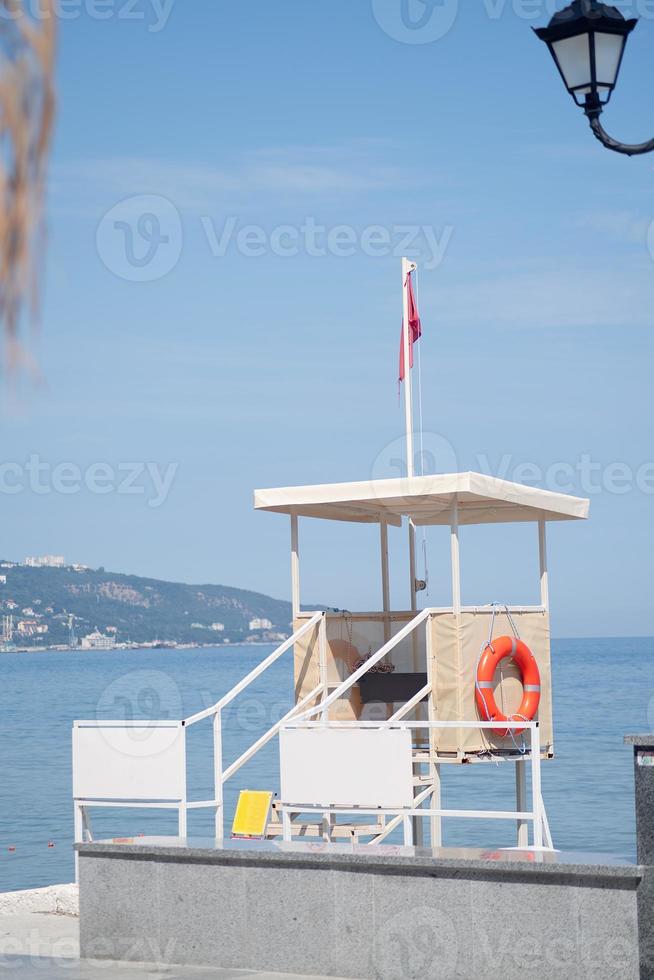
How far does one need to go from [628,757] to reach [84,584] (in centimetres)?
6816

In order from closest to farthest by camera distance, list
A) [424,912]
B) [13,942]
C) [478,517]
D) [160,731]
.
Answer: [424,912] → [13,942] → [160,731] → [478,517]

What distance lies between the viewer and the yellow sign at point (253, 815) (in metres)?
10.3

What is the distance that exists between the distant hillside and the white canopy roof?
73.4m

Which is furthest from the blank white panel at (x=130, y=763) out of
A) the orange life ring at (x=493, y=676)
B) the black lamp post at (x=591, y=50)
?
the black lamp post at (x=591, y=50)

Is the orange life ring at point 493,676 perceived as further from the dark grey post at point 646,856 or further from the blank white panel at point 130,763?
the dark grey post at point 646,856

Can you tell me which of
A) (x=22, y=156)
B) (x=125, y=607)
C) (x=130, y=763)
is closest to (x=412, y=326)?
(x=130, y=763)

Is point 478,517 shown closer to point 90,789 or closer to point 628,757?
point 90,789

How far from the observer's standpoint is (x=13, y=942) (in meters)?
8.11

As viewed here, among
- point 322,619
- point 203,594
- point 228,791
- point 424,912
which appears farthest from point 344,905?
point 203,594

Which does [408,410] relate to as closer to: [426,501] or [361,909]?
[426,501]

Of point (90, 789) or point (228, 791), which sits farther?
point (228, 791)

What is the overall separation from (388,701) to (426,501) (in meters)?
1.67

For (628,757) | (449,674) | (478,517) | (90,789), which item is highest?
(478,517)

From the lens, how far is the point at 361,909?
23.0 ft
